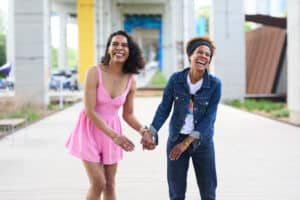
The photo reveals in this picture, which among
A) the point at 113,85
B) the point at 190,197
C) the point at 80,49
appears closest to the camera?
the point at 113,85

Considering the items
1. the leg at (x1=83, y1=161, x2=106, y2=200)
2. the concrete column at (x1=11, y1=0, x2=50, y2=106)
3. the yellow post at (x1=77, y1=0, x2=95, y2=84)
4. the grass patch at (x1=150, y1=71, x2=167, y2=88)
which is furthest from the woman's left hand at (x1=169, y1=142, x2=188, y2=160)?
the grass patch at (x1=150, y1=71, x2=167, y2=88)

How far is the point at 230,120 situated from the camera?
15.6 m

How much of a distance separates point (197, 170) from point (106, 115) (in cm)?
88

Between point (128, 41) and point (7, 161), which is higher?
point (128, 41)

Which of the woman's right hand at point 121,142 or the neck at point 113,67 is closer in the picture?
the woman's right hand at point 121,142

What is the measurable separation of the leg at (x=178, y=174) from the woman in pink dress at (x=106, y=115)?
1.24 ft

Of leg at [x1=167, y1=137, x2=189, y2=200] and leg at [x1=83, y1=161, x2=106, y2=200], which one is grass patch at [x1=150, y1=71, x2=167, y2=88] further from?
leg at [x1=83, y1=161, x2=106, y2=200]

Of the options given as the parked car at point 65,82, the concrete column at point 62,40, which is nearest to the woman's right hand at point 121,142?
the parked car at point 65,82

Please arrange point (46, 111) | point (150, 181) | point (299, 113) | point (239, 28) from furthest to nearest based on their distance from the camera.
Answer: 1. point (239, 28)
2. point (46, 111)
3. point (299, 113)
4. point (150, 181)

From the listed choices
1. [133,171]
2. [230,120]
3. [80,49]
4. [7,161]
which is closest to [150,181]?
[133,171]

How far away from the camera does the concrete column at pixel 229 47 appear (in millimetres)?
22594

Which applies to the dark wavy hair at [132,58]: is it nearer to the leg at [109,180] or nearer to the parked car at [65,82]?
the leg at [109,180]

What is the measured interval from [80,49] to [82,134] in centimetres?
3256

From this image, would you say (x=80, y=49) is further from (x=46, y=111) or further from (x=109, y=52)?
(x=109, y=52)
